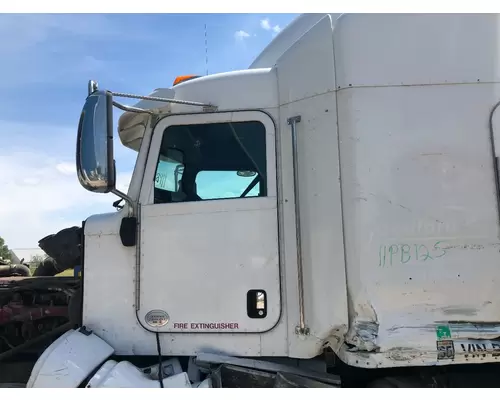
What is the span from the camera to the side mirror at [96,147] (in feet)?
7.74

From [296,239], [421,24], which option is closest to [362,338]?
[296,239]

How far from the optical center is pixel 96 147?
7.80ft

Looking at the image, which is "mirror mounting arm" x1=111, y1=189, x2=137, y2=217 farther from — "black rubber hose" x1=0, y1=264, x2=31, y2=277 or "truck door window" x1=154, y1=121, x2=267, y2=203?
"black rubber hose" x1=0, y1=264, x2=31, y2=277

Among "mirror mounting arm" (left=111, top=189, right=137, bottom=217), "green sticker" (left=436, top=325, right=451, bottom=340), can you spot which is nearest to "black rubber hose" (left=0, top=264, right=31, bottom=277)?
"mirror mounting arm" (left=111, top=189, right=137, bottom=217)

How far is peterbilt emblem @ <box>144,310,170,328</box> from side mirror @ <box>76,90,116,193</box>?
0.80 m

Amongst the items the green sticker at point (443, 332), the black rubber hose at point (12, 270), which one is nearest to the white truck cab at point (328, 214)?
the green sticker at point (443, 332)

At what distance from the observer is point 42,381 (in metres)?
2.42

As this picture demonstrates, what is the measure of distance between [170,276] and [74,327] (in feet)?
2.98

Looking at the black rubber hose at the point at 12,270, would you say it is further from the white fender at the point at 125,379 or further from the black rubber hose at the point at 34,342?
the white fender at the point at 125,379

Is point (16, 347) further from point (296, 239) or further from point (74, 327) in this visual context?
point (296, 239)

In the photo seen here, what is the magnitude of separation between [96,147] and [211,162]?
795mm

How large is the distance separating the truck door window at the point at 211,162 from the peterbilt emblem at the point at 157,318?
696 mm

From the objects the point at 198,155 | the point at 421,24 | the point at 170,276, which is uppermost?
the point at 421,24

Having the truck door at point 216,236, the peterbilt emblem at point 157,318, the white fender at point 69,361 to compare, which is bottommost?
the white fender at point 69,361
